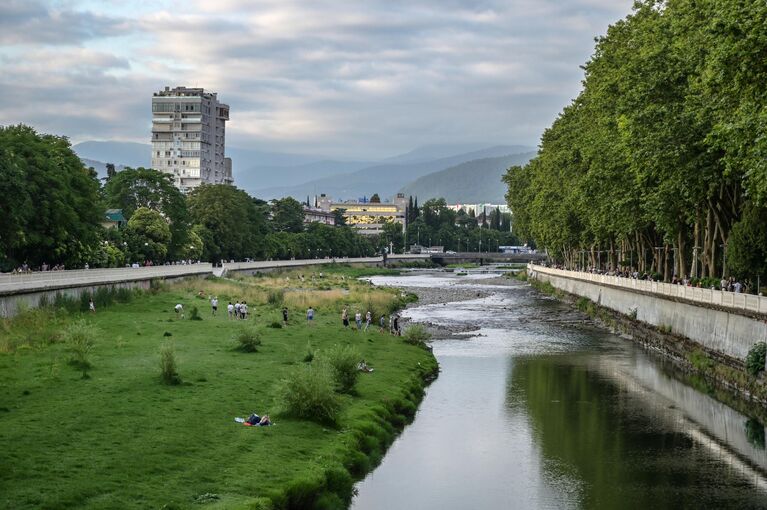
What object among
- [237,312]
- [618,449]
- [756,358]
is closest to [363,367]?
[618,449]

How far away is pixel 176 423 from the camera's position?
29.5m

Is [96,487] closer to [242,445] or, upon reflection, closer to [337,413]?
[242,445]

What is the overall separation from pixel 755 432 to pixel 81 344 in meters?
27.4

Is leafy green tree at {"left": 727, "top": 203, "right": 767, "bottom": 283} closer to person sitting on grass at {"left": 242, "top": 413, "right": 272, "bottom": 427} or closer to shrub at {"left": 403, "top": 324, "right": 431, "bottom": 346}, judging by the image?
shrub at {"left": 403, "top": 324, "right": 431, "bottom": 346}

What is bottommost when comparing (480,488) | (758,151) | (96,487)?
(480,488)

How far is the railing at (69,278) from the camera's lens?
180 ft

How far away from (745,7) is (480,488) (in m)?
20.7

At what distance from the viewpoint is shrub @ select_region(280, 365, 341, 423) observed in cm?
3244

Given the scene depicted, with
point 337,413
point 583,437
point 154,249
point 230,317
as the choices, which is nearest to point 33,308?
point 230,317

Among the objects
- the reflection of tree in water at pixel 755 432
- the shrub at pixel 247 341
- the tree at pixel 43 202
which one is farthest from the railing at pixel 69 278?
the reflection of tree in water at pixel 755 432

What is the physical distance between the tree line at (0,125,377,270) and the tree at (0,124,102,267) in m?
0.08

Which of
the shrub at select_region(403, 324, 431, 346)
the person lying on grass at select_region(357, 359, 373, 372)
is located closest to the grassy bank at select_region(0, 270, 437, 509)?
the person lying on grass at select_region(357, 359, 373, 372)

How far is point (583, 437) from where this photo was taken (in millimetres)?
38094

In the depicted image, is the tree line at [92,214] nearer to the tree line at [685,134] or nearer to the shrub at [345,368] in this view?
the shrub at [345,368]
